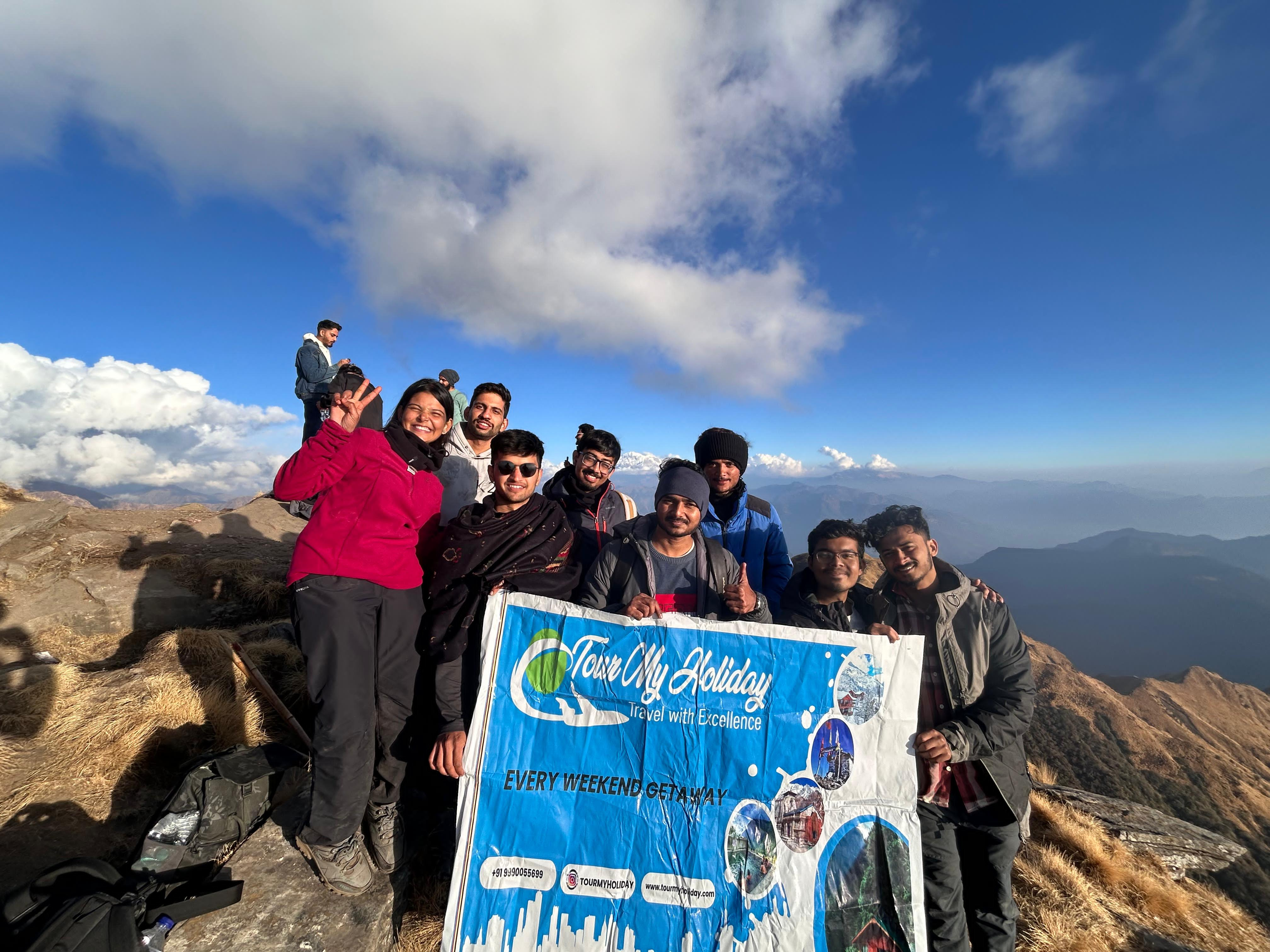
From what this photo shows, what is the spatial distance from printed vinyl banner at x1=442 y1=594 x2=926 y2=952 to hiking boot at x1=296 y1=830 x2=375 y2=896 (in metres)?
1.21

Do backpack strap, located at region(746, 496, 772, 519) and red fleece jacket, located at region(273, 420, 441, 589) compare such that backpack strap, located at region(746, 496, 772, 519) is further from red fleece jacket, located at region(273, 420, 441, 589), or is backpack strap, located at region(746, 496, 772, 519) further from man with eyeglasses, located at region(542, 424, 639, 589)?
red fleece jacket, located at region(273, 420, 441, 589)

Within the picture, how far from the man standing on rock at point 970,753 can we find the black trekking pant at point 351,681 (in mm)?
4568

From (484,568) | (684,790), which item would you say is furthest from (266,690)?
(684,790)

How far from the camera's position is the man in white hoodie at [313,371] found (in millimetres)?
9477

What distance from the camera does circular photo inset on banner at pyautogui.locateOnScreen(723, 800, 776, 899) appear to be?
3.61m

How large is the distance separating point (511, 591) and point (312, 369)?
27.7 ft

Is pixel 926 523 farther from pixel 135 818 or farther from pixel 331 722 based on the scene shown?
pixel 135 818

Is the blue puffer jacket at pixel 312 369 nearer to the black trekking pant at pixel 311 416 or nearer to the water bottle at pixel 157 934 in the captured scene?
the black trekking pant at pixel 311 416

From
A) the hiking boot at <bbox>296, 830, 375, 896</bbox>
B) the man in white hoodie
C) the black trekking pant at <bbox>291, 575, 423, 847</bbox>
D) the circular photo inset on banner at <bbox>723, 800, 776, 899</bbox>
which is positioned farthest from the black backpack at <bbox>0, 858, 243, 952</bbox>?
the man in white hoodie

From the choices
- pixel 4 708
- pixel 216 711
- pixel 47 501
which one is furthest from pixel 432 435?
pixel 47 501

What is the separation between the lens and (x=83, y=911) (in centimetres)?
289

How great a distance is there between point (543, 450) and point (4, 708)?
7542mm

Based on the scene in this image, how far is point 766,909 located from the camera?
11.7 ft

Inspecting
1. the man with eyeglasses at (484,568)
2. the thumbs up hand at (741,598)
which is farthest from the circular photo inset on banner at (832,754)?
the man with eyeglasses at (484,568)
